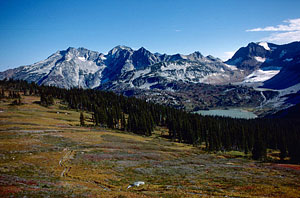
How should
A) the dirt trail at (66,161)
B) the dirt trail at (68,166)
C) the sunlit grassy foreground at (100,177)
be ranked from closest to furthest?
the sunlit grassy foreground at (100,177), the dirt trail at (68,166), the dirt trail at (66,161)

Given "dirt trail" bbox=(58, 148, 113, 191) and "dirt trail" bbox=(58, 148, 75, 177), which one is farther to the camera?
"dirt trail" bbox=(58, 148, 75, 177)

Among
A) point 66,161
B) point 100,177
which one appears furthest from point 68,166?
point 100,177

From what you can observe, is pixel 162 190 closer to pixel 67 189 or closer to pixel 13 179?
pixel 67 189

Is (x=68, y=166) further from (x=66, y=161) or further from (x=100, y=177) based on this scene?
(x=100, y=177)

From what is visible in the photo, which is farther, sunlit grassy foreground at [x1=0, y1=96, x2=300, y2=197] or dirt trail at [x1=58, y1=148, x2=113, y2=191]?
dirt trail at [x1=58, y1=148, x2=113, y2=191]

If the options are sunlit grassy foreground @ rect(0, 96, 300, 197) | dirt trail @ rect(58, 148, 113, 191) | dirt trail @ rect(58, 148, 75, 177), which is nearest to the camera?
sunlit grassy foreground @ rect(0, 96, 300, 197)

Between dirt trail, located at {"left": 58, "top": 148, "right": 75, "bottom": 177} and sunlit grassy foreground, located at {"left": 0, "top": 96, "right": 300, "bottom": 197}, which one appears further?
dirt trail, located at {"left": 58, "top": 148, "right": 75, "bottom": 177}

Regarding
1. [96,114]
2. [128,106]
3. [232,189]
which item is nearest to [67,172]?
[232,189]

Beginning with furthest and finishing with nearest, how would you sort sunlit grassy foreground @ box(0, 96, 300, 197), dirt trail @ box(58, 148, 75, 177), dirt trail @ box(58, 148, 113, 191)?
dirt trail @ box(58, 148, 75, 177) < dirt trail @ box(58, 148, 113, 191) < sunlit grassy foreground @ box(0, 96, 300, 197)

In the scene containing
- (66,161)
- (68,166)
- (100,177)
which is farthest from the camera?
(66,161)

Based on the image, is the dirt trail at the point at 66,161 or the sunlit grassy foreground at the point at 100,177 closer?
the sunlit grassy foreground at the point at 100,177

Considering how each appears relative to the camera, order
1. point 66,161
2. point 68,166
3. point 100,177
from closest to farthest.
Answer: point 100,177, point 68,166, point 66,161

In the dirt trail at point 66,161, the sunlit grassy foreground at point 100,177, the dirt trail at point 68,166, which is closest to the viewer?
the sunlit grassy foreground at point 100,177

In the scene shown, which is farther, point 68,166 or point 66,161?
point 66,161
